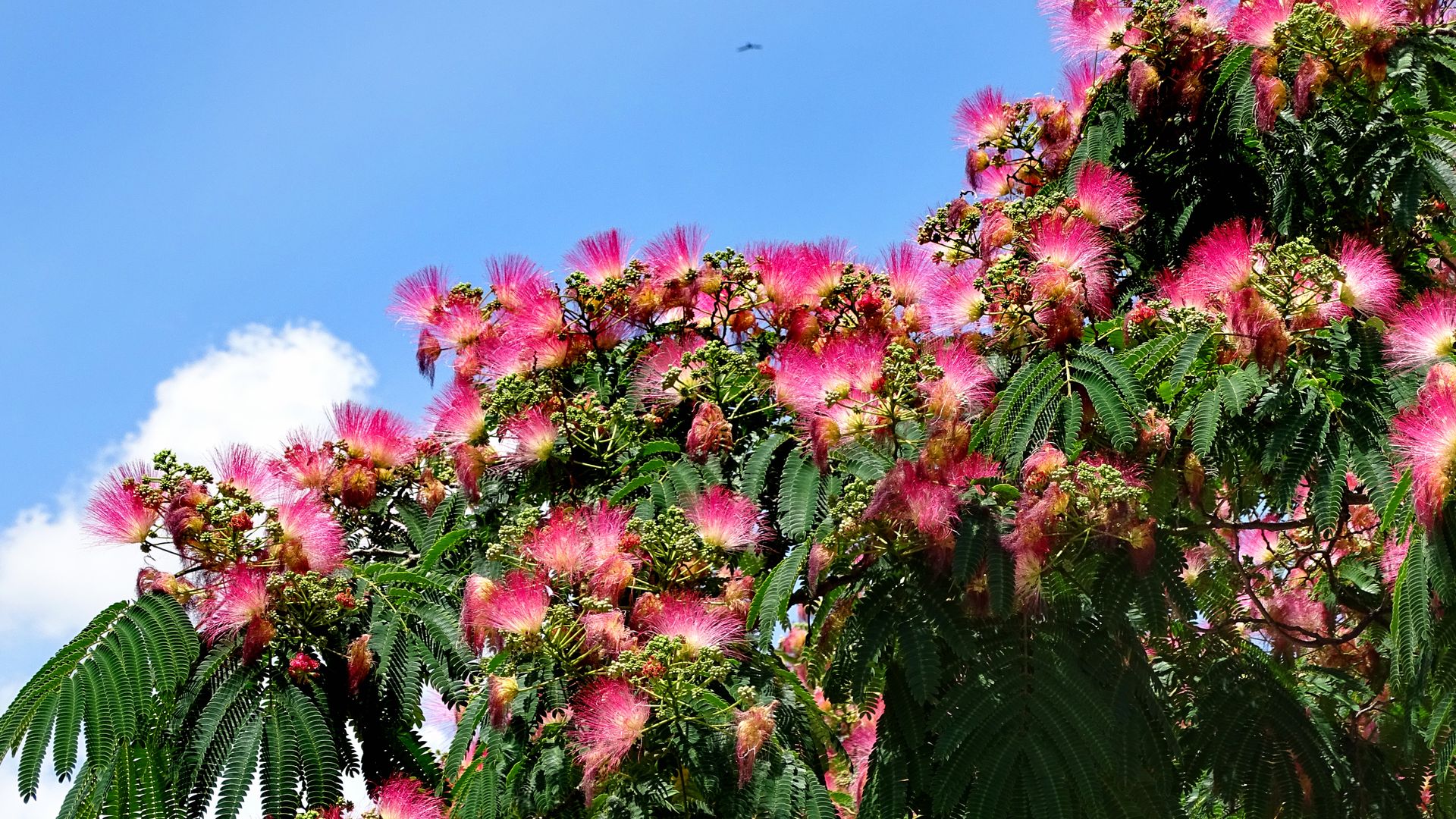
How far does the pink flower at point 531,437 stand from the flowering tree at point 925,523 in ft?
0.04

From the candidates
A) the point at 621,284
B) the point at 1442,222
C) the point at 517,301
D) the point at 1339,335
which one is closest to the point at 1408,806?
the point at 1339,335

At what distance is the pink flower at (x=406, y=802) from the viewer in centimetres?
502

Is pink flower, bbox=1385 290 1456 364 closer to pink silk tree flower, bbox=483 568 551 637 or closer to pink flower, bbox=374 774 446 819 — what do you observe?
pink silk tree flower, bbox=483 568 551 637

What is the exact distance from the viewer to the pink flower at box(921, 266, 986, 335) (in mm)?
5184

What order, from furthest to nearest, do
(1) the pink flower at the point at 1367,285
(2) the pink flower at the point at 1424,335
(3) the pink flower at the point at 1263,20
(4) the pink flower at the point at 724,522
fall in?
(3) the pink flower at the point at 1263,20 < (4) the pink flower at the point at 724,522 < (1) the pink flower at the point at 1367,285 < (2) the pink flower at the point at 1424,335

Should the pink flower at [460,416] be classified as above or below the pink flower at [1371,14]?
below

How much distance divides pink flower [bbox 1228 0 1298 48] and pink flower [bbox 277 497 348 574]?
148 inches

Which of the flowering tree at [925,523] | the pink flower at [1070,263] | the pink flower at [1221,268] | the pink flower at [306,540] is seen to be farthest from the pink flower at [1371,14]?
the pink flower at [306,540]

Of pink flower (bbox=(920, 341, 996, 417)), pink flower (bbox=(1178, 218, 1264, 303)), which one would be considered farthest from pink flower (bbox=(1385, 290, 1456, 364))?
pink flower (bbox=(920, 341, 996, 417))

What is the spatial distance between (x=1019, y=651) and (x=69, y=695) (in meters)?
2.91

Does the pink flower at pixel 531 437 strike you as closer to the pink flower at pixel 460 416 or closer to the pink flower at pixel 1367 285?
the pink flower at pixel 460 416

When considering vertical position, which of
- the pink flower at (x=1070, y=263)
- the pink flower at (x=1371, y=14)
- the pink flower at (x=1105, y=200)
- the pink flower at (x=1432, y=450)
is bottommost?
the pink flower at (x=1432, y=450)

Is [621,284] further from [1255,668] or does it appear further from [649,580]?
[1255,668]

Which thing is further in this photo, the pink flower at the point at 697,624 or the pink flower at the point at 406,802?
the pink flower at the point at 406,802
